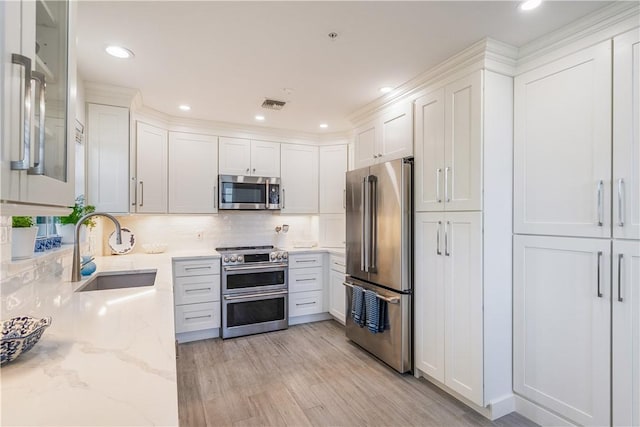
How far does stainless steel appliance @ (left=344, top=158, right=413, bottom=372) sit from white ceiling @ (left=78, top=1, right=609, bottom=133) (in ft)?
2.71

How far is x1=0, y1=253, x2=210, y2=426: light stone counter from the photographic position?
67 centimetres

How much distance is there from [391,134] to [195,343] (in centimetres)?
297

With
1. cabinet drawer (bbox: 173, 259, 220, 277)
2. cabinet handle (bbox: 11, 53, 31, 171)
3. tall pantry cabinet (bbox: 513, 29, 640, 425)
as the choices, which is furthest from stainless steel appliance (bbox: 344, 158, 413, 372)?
cabinet handle (bbox: 11, 53, 31, 171)

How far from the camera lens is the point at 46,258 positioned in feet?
5.73

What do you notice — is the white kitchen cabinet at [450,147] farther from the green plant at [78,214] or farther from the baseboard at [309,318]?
the green plant at [78,214]

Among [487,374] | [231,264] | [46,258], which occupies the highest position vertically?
[46,258]

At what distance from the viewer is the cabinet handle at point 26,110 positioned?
0.60m

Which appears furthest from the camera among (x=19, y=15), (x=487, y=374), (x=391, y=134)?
(x=391, y=134)

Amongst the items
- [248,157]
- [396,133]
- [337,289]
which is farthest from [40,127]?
[337,289]

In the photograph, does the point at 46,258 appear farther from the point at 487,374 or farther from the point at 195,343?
the point at 487,374

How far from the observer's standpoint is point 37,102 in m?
0.68

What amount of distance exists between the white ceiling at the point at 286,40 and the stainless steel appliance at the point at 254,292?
180 centimetres

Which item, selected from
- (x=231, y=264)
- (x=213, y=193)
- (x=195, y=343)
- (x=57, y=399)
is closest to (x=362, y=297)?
(x=231, y=264)

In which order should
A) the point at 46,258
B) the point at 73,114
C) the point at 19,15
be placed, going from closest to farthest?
the point at 19,15
the point at 73,114
the point at 46,258
